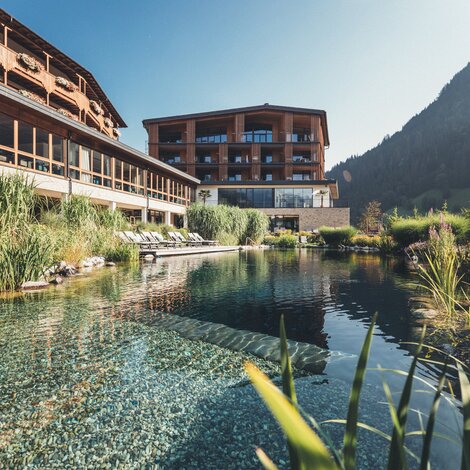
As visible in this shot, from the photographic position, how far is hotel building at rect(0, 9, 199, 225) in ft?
45.2

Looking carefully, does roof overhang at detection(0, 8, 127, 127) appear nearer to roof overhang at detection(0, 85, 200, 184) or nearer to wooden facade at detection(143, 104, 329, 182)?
roof overhang at detection(0, 85, 200, 184)

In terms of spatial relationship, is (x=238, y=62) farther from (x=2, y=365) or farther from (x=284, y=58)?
(x=2, y=365)

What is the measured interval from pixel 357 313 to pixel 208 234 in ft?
58.3

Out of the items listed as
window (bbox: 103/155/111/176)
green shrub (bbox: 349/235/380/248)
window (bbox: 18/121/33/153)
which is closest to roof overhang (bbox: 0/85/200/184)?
window (bbox: 103/155/111/176)

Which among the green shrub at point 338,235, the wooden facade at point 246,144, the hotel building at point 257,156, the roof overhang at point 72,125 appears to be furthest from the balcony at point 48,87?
the green shrub at point 338,235

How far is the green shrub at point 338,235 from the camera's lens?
23062 mm

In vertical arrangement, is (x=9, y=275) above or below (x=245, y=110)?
below

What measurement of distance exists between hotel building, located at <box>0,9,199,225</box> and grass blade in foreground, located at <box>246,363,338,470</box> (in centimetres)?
1317

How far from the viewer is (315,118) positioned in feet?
123

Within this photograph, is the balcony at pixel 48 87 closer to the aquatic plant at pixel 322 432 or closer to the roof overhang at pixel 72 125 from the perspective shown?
the roof overhang at pixel 72 125

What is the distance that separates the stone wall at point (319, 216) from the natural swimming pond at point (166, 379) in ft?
85.4

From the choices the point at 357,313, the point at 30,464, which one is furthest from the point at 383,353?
the point at 30,464

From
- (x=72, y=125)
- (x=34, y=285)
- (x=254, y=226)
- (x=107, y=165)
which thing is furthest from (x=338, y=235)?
(x=34, y=285)

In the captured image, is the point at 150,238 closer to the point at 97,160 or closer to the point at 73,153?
the point at 73,153
